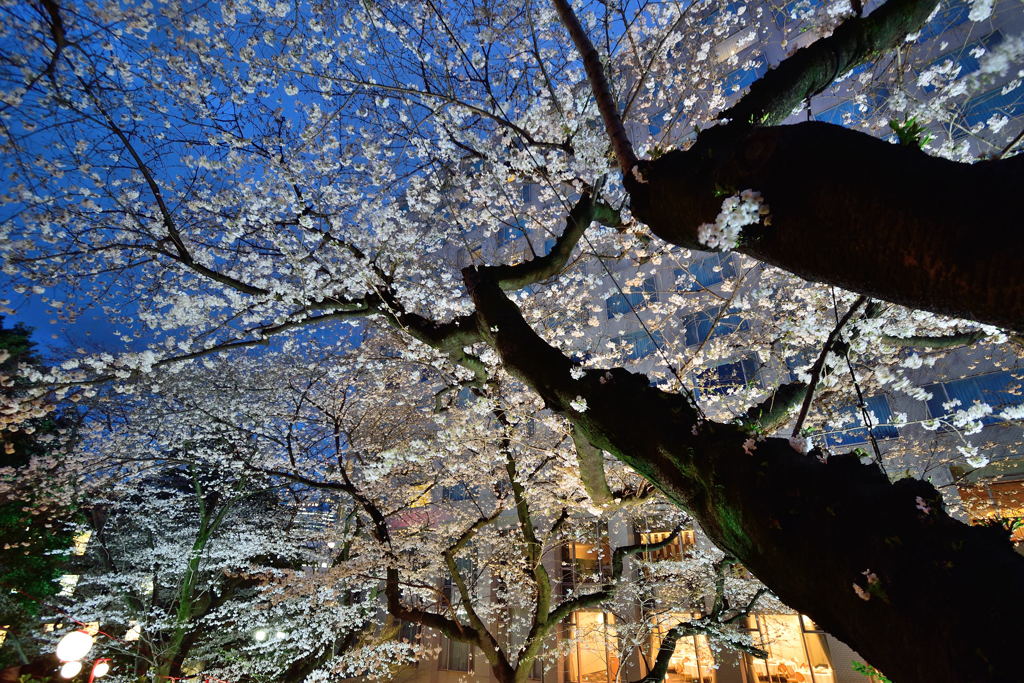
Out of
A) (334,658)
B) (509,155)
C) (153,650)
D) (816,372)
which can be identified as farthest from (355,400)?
(816,372)

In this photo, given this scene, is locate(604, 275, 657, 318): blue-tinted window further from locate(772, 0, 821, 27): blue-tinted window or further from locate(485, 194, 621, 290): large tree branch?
locate(485, 194, 621, 290): large tree branch

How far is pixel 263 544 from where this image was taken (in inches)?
699

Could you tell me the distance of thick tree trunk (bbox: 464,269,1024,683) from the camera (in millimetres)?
1282

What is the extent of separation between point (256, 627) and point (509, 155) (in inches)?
732

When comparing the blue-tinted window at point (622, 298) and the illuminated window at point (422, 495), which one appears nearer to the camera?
the illuminated window at point (422, 495)

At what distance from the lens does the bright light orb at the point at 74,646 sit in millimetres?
6531

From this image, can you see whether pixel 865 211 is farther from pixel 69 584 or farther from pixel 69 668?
pixel 69 584

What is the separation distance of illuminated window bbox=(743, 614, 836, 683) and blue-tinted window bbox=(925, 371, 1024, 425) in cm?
791

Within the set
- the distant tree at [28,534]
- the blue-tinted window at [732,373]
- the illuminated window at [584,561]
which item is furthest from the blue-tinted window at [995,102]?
the distant tree at [28,534]

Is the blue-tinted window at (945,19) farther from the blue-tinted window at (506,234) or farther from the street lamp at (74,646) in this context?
the street lamp at (74,646)

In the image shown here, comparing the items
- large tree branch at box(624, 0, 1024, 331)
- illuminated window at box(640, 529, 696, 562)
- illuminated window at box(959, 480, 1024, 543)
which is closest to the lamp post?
large tree branch at box(624, 0, 1024, 331)

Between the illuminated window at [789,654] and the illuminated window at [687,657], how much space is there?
47.0 inches

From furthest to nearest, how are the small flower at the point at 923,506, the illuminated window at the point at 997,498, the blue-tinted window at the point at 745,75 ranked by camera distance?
the blue-tinted window at the point at 745,75, the illuminated window at the point at 997,498, the small flower at the point at 923,506

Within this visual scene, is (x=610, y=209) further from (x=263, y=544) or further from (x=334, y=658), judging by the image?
(x=263, y=544)
